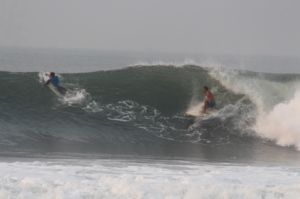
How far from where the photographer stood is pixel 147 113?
57.3 feet

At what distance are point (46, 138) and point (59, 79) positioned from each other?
153 inches

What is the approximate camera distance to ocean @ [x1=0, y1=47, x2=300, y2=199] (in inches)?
326

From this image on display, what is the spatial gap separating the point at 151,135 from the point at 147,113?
1.70 m

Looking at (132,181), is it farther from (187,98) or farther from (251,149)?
(187,98)

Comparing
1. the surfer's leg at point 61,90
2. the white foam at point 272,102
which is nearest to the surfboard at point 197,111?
the white foam at point 272,102

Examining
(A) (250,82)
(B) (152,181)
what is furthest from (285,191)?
(A) (250,82)

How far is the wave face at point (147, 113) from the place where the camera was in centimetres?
1465

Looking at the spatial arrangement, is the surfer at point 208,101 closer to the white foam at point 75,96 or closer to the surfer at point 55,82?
the white foam at point 75,96

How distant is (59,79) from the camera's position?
18219 millimetres

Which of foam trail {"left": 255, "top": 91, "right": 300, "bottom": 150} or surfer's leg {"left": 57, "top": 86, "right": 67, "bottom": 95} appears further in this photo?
surfer's leg {"left": 57, "top": 86, "right": 67, "bottom": 95}

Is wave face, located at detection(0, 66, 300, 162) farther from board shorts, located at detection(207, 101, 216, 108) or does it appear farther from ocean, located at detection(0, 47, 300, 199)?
board shorts, located at detection(207, 101, 216, 108)

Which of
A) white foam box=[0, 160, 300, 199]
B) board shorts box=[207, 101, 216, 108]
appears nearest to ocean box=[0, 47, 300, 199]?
white foam box=[0, 160, 300, 199]

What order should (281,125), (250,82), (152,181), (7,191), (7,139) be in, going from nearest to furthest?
(7,191), (152,181), (7,139), (281,125), (250,82)

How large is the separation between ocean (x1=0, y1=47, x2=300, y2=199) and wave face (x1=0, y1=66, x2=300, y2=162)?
1.3 inches
